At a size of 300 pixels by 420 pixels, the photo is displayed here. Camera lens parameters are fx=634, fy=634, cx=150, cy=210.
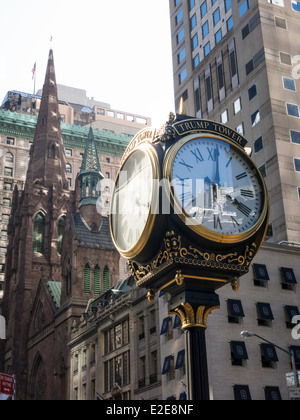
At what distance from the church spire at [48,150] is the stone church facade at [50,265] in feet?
0.58

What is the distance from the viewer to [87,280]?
83.6 meters

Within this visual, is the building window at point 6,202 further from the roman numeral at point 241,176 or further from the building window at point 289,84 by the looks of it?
the roman numeral at point 241,176

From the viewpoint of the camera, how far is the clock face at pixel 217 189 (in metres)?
7.37

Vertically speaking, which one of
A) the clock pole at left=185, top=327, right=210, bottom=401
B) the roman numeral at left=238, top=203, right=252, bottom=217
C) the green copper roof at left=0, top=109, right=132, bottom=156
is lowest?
the clock pole at left=185, top=327, right=210, bottom=401

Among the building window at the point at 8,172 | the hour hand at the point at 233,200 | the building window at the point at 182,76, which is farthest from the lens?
the building window at the point at 8,172

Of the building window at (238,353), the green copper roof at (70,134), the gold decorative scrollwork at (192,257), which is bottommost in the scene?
the gold decorative scrollwork at (192,257)

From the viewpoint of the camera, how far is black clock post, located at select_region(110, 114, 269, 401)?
7227 mm

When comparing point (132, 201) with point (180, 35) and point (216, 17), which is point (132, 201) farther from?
point (180, 35)

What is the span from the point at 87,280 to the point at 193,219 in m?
77.4

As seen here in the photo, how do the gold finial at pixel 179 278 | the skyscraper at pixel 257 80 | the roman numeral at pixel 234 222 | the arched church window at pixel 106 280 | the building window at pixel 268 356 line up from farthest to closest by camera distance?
1. the arched church window at pixel 106 280
2. the skyscraper at pixel 257 80
3. the building window at pixel 268 356
4. the roman numeral at pixel 234 222
5. the gold finial at pixel 179 278

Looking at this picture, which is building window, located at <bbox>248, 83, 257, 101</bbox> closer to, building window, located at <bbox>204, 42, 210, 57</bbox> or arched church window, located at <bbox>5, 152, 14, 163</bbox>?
building window, located at <bbox>204, 42, 210, 57</bbox>

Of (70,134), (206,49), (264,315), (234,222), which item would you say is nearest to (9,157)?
(70,134)

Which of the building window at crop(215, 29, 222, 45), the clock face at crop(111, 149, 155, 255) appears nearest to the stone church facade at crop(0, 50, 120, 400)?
the building window at crop(215, 29, 222, 45)

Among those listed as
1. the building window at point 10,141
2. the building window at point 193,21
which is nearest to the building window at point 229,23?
the building window at point 193,21
